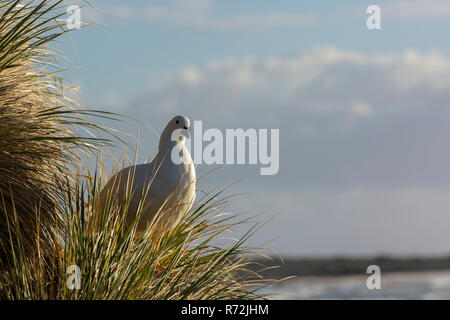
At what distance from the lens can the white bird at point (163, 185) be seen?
4555 millimetres

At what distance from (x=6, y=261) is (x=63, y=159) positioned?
88 centimetres

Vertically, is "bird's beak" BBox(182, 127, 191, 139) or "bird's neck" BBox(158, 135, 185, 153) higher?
"bird's beak" BBox(182, 127, 191, 139)

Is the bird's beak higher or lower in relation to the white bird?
higher

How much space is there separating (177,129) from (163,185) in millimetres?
439

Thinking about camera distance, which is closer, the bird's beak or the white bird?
the white bird

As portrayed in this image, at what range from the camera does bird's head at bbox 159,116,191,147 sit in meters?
4.64

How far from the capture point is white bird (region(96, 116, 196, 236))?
14.9 ft

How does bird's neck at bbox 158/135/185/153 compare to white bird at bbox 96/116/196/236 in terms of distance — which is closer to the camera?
white bird at bbox 96/116/196/236

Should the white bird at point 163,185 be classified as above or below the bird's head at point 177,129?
below

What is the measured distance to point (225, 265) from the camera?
4473 millimetres

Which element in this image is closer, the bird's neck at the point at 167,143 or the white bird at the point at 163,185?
the white bird at the point at 163,185
